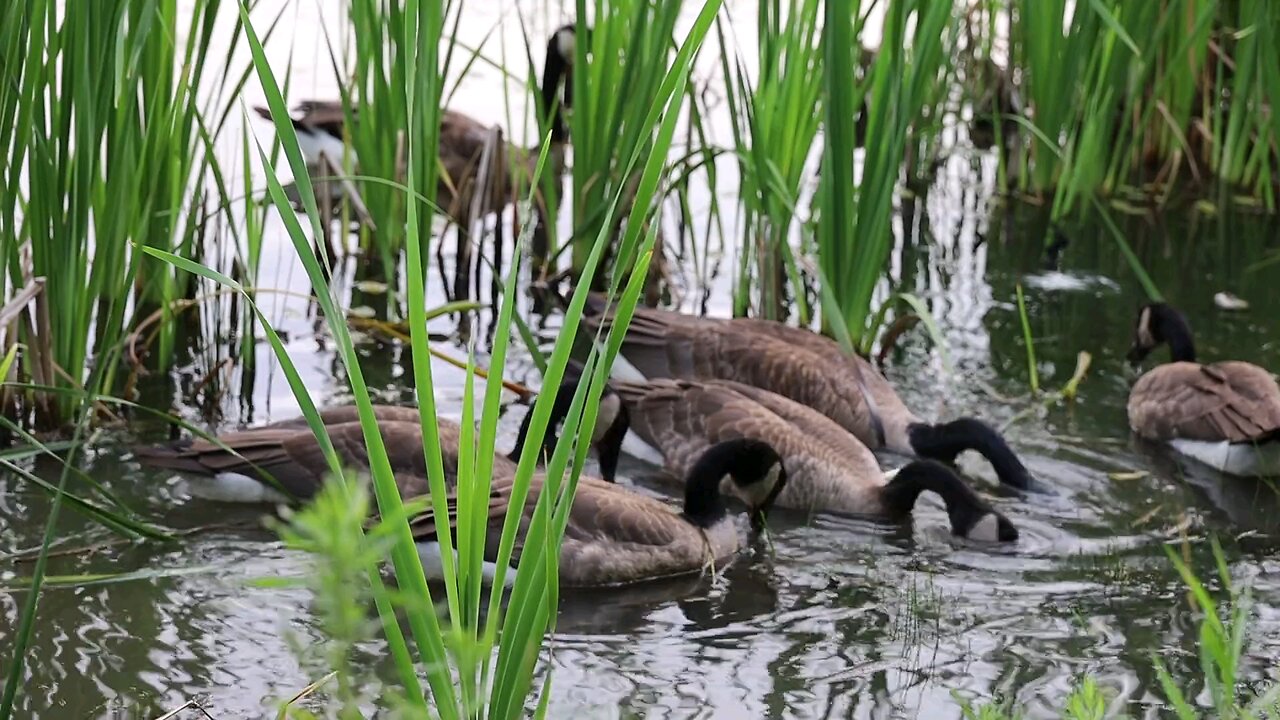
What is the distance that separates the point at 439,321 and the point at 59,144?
10.6ft

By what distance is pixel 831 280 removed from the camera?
755 centimetres

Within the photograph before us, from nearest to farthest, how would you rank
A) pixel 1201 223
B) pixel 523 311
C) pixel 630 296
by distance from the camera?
pixel 630 296 → pixel 523 311 → pixel 1201 223

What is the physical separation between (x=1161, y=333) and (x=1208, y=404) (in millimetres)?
870

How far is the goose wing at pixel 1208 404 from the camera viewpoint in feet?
24.1

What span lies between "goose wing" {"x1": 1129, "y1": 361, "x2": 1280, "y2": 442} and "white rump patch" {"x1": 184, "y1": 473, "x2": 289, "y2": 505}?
4023mm

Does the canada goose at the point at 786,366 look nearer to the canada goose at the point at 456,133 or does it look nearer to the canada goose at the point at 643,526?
the canada goose at the point at 643,526

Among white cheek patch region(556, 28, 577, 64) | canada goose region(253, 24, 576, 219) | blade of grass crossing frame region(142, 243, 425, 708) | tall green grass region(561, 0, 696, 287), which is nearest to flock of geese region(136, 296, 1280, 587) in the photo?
tall green grass region(561, 0, 696, 287)

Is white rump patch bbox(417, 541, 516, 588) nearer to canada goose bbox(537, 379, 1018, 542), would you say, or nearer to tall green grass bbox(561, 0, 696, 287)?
canada goose bbox(537, 379, 1018, 542)

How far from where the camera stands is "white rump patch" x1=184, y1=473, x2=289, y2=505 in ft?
20.6

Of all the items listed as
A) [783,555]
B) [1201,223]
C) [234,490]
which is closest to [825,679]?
[783,555]

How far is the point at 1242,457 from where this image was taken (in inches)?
288

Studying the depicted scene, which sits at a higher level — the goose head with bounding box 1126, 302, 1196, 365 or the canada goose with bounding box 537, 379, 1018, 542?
the goose head with bounding box 1126, 302, 1196, 365

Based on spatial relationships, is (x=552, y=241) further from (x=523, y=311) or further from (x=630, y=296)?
(x=630, y=296)

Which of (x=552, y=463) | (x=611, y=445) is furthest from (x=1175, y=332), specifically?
(x=552, y=463)
